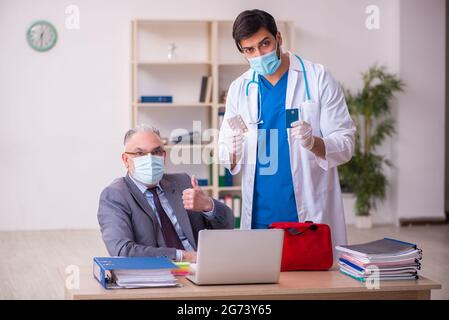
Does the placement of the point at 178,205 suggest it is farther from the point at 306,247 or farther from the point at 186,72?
the point at 186,72

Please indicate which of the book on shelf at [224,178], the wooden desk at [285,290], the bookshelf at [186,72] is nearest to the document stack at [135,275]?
the wooden desk at [285,290]

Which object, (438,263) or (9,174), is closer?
(438,263)

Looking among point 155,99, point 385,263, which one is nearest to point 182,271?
point 385,263

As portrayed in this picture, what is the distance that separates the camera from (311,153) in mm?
3039

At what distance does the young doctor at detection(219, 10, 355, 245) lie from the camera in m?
3.03

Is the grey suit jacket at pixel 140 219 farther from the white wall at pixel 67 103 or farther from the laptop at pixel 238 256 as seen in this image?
the white wall at pixel 67 103

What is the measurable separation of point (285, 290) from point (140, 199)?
94cm

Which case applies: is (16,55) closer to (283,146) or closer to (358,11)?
(358,11)

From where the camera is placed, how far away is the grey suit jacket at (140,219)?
288cm

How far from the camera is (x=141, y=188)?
10.2ft

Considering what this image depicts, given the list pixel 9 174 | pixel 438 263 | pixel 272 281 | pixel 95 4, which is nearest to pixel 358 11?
pixel 95 4

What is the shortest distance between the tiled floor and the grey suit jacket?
142 centimetres
